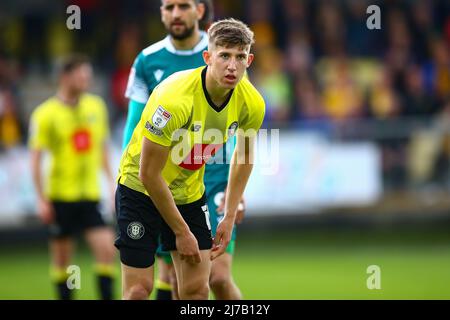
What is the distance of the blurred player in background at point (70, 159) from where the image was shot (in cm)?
918

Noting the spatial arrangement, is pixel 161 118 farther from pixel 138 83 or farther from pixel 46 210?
pixel 46 210

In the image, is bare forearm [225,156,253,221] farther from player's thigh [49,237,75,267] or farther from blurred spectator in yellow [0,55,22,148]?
blurred spectator in yellow [0,55,22,148]

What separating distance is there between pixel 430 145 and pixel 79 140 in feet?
16.4

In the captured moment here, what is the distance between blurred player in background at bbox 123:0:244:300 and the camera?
21.8 ft

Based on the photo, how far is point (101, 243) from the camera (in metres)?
8.96

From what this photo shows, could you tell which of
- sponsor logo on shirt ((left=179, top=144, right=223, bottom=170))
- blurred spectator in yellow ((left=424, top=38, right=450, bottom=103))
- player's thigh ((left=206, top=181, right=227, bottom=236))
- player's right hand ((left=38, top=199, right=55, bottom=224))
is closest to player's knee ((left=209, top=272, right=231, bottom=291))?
player's thigh ((left=206, top=181, right=227, bottom=236))

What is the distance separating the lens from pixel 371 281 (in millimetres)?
9852

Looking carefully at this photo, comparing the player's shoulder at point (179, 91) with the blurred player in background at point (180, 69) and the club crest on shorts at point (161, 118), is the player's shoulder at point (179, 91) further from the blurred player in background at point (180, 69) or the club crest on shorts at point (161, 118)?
the blurred player in background at point (180, 69)

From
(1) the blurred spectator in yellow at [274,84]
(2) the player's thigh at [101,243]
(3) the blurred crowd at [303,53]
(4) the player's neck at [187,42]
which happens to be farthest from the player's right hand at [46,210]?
(1) the blurred spectator in yellow at [274,84]

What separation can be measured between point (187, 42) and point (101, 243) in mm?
2905

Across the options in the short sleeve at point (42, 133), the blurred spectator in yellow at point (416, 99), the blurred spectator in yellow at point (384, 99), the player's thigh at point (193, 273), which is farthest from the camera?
the blurred spectator in yellow at point (384, 99)

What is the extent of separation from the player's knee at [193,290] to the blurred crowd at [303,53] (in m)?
6.77
